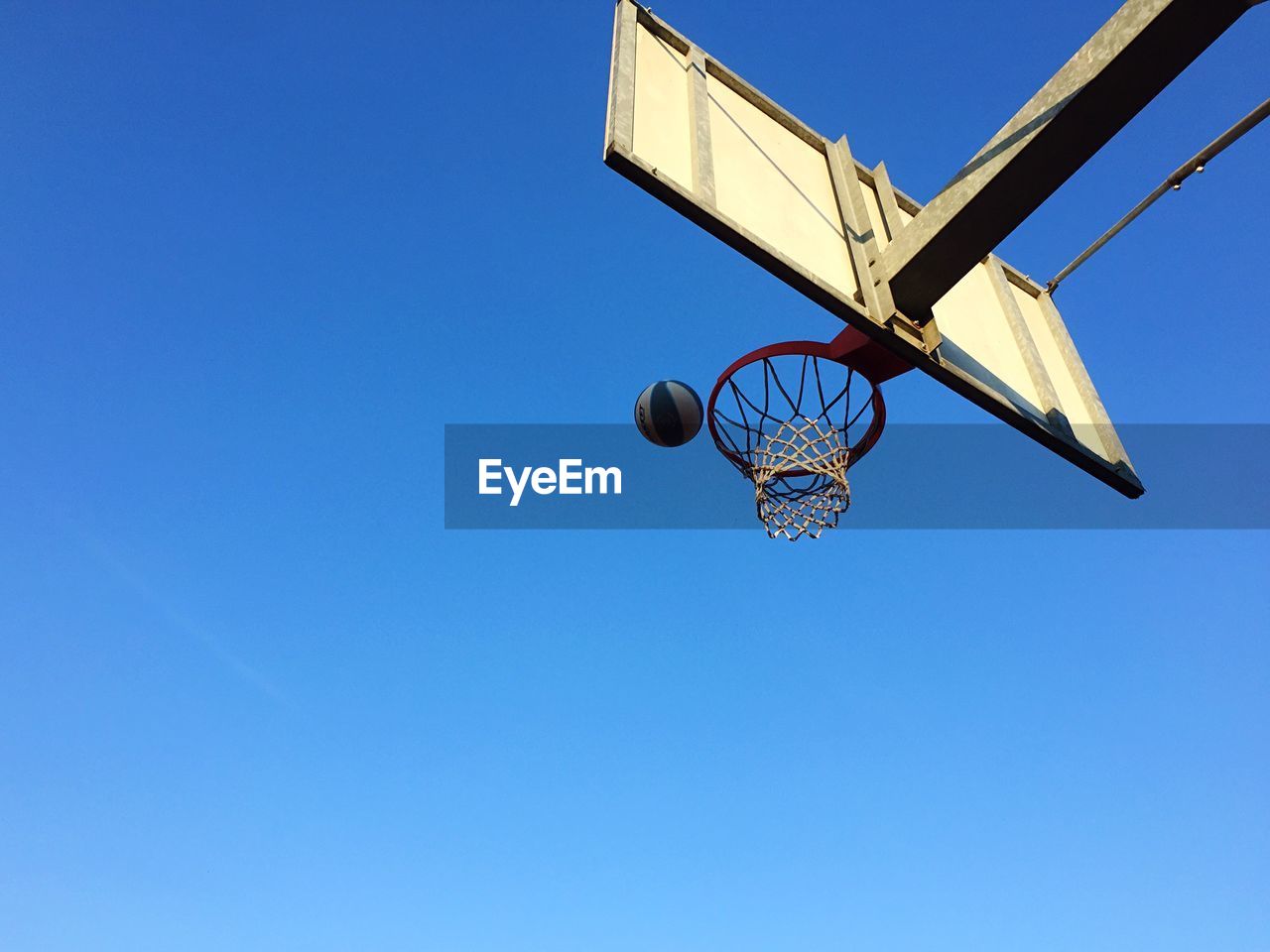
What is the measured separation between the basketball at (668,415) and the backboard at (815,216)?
5.89ft

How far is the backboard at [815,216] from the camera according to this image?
428 centimetres

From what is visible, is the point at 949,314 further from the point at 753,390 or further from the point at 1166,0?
the point at 1166,0

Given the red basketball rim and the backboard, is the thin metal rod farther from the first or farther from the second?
the red basketball rim

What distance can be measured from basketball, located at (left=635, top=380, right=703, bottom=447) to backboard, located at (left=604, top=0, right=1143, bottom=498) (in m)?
1.80

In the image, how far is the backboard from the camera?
4.28 meters

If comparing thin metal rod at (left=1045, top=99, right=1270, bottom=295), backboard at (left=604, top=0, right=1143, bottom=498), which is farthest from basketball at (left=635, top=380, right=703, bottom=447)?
thin metal rod at (left=1045, top=99, right=1270, bottom=295)

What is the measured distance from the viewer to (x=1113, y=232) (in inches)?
228

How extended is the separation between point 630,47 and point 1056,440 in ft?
11.2

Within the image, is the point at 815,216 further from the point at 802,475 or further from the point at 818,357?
the point at 802,475

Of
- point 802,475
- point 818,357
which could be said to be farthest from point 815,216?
point 802,475

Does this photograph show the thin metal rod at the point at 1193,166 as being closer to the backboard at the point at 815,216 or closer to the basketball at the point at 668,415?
the backboard at the point at 815,216

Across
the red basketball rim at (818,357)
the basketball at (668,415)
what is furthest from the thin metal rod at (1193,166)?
the basketball at (668,415)

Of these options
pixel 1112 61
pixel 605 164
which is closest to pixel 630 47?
pixel 605 164

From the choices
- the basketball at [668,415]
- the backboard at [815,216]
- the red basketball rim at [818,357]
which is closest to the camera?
the backboard at [815,216]
